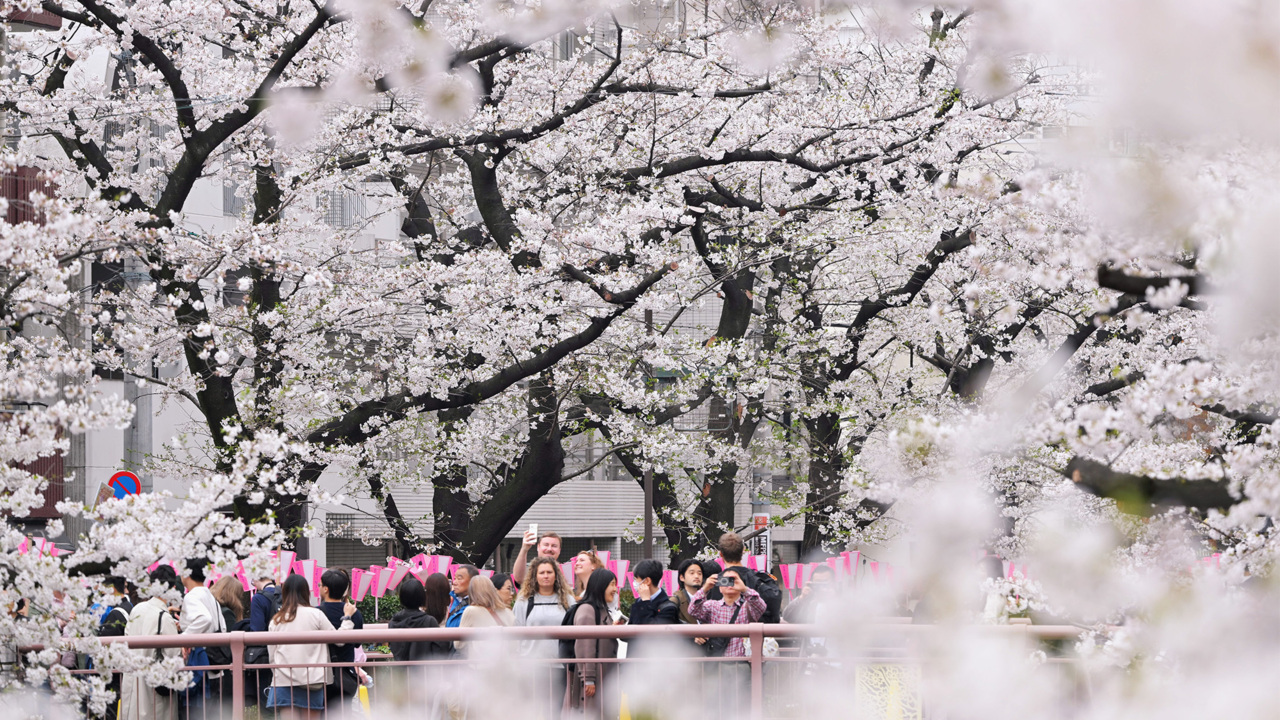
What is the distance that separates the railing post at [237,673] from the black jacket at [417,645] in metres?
0.85

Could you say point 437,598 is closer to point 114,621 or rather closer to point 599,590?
point 599,590

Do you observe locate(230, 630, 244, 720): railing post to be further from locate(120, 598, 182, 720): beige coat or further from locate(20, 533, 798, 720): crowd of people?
locate(120, 598, 182, 720): beige coat

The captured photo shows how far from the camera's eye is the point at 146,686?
6.64 meters

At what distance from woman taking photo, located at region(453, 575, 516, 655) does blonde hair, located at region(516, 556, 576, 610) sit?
22cm

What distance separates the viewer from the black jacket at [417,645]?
660 cm

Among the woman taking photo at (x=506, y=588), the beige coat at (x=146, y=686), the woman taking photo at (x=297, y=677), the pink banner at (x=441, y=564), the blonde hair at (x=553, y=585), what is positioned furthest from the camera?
the pink banner at (x=441, y=564)

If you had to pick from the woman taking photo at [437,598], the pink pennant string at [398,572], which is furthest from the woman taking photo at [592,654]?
the pink pennant string at [398,572]

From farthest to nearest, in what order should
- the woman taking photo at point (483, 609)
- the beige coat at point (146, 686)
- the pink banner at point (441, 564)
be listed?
the pink banner at point (441, 564)
the woman taking photo at point (483, 609)
the beige coat at point (146, 686)

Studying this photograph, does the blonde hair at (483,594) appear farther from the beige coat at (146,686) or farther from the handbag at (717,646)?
the beige coat at (146,686)

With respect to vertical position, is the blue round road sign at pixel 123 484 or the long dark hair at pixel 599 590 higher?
the blue round road sign at pixel 123 484

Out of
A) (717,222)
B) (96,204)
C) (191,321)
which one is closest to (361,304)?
(191,321)

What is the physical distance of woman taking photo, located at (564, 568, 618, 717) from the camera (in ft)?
20.5

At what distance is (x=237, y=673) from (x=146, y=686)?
0.72 metres

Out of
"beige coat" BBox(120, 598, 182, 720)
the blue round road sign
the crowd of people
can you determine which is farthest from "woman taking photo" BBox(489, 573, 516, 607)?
the blue round road sign
